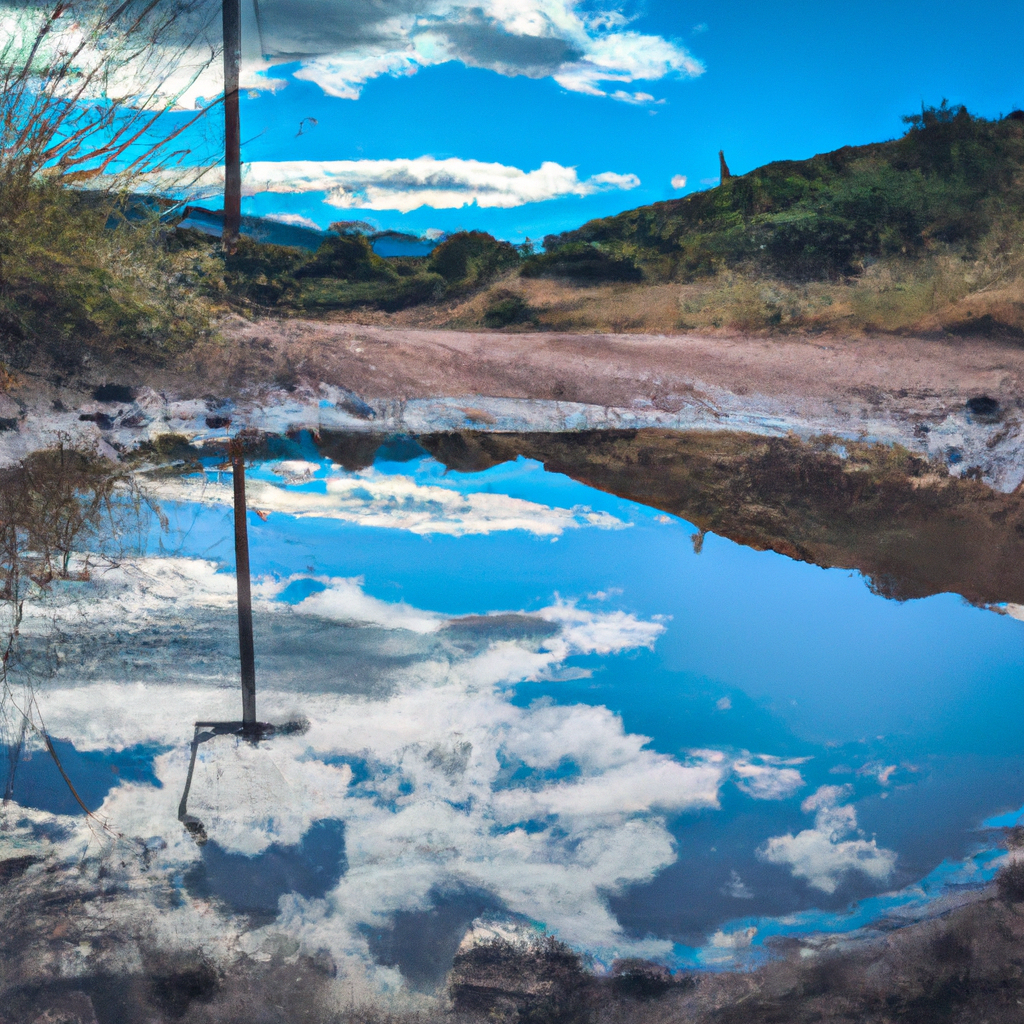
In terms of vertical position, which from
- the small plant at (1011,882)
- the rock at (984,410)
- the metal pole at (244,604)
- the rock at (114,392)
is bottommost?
the small plant at (1011,882)

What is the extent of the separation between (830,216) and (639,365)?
3.07ft

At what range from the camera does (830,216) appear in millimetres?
2729

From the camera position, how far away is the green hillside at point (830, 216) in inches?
103

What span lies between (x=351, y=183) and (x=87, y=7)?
1169mm

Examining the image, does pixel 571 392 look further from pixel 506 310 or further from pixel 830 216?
pixel 830 216

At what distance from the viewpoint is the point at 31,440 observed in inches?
101

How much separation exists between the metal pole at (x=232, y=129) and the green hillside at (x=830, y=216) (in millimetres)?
1124

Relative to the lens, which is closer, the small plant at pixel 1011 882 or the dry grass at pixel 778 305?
the small plant at pixel 1011 882

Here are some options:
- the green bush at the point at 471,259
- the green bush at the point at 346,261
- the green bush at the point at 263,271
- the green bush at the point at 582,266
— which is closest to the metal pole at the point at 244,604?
the green bush at the point at 263,271

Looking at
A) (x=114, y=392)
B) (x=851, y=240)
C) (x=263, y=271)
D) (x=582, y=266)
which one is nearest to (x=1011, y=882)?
(x=851, y=240)

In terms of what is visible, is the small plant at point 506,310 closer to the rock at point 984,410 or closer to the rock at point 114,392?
the rock at point 114,392

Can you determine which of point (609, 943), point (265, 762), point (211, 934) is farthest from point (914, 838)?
point (211, 934)

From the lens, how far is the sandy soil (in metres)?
2.57

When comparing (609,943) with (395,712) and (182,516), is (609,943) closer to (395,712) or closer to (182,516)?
(395,712)
